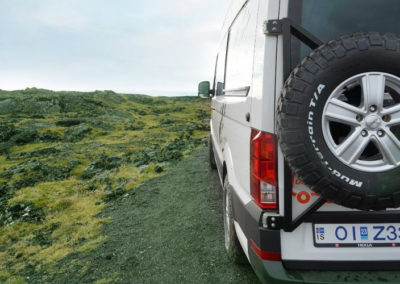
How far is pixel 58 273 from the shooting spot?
11.8ft

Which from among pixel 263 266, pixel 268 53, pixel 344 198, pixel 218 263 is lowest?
pixel 218 263

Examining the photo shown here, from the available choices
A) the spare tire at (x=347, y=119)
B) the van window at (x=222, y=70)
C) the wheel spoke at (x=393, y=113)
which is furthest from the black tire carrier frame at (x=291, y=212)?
the van window at (x=222, y=70)

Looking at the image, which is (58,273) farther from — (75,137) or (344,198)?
(75,137)

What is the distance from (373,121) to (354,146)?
179mm

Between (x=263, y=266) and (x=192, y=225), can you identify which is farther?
(x=192, y=225)

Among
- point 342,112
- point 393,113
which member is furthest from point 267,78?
point 393,113

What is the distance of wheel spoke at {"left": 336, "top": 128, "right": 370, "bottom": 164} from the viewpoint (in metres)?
1.83

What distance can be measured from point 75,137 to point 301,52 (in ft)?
55.4

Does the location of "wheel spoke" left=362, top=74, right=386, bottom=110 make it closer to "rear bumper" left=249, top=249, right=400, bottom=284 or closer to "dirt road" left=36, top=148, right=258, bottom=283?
"rear bumper" left=249, top=249, right=400, bottom=284

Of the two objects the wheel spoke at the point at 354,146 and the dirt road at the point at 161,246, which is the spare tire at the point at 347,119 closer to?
the wheel spoke at the point at 354,146

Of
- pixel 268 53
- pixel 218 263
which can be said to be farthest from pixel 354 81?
pixel 218 263

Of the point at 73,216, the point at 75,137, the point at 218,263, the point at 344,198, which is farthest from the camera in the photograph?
the point at 75,137

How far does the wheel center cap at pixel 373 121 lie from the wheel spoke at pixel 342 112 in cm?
5

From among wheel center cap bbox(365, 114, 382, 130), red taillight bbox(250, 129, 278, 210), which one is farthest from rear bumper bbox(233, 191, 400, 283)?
wheel center cap bbox(365, 114, 382, 130)
